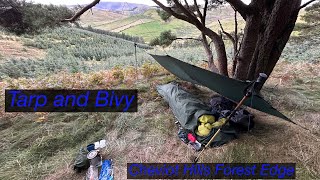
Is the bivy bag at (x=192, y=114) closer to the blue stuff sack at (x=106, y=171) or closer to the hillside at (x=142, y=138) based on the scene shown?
the hillside at (x=142, y=138)

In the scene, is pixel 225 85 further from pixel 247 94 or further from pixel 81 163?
pixel 81 163

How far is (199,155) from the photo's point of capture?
75.1 inches

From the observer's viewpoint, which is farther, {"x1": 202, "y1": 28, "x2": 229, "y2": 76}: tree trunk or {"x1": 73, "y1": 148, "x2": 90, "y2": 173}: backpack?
{"x1": 202, "y1": 28, "x2": 229, "y2": 76}: tree trunk

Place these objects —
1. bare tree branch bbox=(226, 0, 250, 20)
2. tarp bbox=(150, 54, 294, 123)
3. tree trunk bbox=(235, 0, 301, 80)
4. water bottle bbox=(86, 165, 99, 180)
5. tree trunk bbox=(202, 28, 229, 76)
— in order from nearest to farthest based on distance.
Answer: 1. water bottle bbox=(86, 165, 99, 180)
2. tarp bbox=(150, 54, 294, 123)
3. tree trunk bbox=(235, 0, 301, 80)
4. bare tree branch bbox=(226, 0, 250, 20)
5. tree trunk bbox=(202, 28, 229, 76)

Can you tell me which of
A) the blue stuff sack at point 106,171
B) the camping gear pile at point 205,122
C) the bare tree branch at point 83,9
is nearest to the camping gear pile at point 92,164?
the blue stuff sack at point 106,171

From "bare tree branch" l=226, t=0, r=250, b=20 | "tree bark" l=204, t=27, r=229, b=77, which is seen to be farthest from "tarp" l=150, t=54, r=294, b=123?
"tree bark" l=204, t=27, r=229, b=77

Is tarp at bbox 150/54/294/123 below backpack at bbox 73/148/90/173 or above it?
above

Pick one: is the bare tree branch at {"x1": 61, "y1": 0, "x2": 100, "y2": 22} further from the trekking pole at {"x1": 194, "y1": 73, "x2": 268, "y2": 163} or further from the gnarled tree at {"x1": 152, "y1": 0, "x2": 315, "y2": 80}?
the trekking pole at {"x1": 194, "y1": 73, "x2": 268, "y2": 163}

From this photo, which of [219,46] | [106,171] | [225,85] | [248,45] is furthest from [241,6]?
[106,171]

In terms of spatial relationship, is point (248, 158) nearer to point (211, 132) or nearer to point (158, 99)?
point (211, 132)

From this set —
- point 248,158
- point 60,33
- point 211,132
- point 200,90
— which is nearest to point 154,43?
point 200,90

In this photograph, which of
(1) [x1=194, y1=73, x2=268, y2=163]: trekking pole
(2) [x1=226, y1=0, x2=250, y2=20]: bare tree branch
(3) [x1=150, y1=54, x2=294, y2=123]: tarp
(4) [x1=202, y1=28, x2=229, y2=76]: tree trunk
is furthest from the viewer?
(4) [x1=202, y1=28, x2=229, y2=76]: tree trunk

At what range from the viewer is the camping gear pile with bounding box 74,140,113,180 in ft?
6.09

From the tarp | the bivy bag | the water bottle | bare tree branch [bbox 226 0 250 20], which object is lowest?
the water bottle
